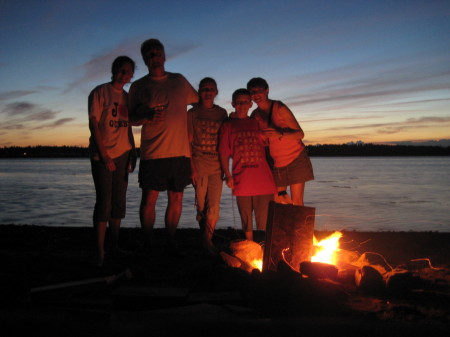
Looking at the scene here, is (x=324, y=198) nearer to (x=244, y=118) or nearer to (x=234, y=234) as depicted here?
(x=234, y=234)

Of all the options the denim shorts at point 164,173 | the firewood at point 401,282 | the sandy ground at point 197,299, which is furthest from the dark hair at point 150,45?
the firewood at point 401,282

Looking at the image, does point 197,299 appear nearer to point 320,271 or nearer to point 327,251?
point 320,271

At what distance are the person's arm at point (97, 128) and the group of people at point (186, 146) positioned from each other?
0.06 feet

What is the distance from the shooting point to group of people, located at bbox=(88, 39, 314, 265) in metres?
4.71

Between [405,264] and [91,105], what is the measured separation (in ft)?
13.2

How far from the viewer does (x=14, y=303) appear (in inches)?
118

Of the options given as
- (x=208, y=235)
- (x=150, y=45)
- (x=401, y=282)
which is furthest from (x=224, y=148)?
(x=401, y=282)

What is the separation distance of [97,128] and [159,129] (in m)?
0.73

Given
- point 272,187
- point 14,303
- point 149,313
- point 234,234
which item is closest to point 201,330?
point 149,313

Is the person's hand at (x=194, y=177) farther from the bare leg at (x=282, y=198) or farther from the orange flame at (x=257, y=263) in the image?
the orange flame at (x=257, y=263)

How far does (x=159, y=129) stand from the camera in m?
4.88

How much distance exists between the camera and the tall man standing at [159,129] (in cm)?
486

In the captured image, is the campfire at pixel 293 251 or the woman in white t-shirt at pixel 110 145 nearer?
the campfire at pixel 293 251

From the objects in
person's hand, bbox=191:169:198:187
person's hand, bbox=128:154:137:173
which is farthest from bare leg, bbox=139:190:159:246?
person's hand, bbox=191:169:198:187
